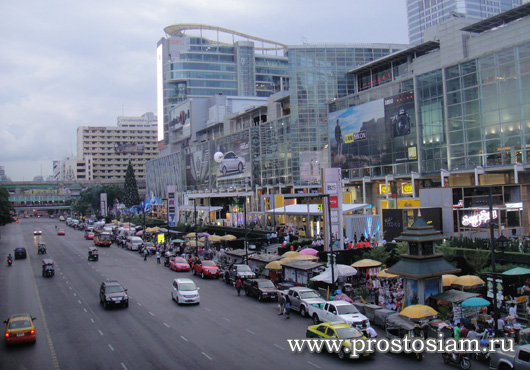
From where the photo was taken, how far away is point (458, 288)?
2447cm

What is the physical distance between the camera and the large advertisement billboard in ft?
195

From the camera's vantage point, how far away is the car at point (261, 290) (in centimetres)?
2914

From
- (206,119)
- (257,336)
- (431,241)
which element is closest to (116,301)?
(257,336)

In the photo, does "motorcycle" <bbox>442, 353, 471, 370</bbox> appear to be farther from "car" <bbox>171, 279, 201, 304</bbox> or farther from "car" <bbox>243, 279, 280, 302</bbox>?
"car" <bbox>171, 279, 201, 304</bbox>

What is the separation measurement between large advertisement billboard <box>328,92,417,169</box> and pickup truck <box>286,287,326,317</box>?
3718 cm

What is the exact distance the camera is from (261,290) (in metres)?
29.3

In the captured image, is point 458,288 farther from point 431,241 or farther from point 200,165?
point 200,165

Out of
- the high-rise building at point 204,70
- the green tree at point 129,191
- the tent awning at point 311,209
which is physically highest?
the high-rise building at point 204,70

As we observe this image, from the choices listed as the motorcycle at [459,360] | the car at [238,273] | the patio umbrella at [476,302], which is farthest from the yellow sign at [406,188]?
the motorcycle at [459,360]

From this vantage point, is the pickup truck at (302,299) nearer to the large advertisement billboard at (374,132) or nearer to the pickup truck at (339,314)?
the pickup truck at (339,314)

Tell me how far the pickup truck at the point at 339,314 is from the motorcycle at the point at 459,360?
160 inches

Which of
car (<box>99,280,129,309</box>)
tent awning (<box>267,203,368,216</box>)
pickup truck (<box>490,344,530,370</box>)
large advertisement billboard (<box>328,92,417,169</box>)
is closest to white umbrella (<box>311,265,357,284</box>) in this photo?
car (<box>99,280,129,309</box>)

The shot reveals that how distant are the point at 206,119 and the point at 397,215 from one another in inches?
3754

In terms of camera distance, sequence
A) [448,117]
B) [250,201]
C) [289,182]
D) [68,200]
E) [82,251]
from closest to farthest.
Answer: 1. [448,117]
2. [82,251]
3. [289,182]
4. [250,201]
5. [68,200]
